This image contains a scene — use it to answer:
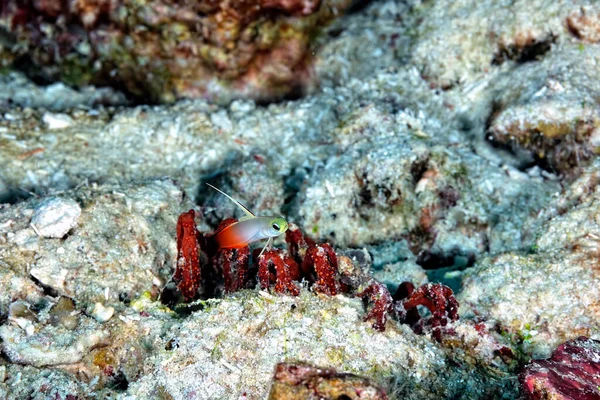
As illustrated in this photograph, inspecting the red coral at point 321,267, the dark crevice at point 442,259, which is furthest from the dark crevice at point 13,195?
the dark crevice at point 442,259

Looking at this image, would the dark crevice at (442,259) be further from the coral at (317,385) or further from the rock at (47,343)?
the rock at (47,343)

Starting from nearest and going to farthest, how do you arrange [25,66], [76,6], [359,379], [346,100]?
[359,379] → [346,100] → [76,6] → [25,66]

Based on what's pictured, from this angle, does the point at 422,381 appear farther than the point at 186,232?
No

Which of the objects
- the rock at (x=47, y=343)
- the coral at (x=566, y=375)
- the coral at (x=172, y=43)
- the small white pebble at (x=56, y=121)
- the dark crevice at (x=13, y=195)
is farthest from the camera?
the coral at (x=172, y=43)

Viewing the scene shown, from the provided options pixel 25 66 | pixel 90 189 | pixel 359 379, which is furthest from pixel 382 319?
pixel 25 66

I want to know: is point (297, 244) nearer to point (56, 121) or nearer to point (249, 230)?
point (249, 230)

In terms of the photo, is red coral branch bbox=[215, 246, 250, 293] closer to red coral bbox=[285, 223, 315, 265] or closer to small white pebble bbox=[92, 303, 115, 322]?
red coral bbox=[285, 223, 315, 265]

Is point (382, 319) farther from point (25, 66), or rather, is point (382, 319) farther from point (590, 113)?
point (25, 66)
